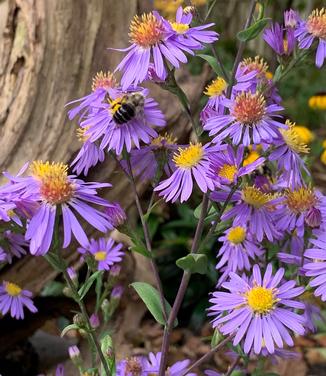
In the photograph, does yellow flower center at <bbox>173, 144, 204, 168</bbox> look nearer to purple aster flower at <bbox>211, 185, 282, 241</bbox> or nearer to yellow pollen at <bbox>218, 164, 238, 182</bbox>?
yellow pollen at <bbox>218, 164, 238, 182</bbox>

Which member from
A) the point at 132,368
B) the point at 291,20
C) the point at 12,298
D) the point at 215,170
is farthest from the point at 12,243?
the point at 291,20

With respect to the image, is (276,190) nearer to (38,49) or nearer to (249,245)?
(249,245)

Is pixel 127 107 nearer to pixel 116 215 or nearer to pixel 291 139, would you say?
pixel 116 215

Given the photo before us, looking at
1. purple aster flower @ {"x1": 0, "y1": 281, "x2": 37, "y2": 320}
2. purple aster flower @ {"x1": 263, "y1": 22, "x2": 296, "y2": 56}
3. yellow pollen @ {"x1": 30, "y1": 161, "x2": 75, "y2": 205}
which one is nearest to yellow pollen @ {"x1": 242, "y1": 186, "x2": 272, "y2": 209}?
purple aster flower @ {"x1": 263, "y1": 22, "x2": 296, "y2": 56}

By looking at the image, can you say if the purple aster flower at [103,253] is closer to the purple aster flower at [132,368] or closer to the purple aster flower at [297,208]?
the purple aster flower at [132,368]

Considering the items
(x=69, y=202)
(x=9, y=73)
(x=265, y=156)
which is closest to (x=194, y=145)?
(x=265, y=156)

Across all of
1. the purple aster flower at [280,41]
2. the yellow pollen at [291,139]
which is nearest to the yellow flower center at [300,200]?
the yellow pollen at [291,139]
